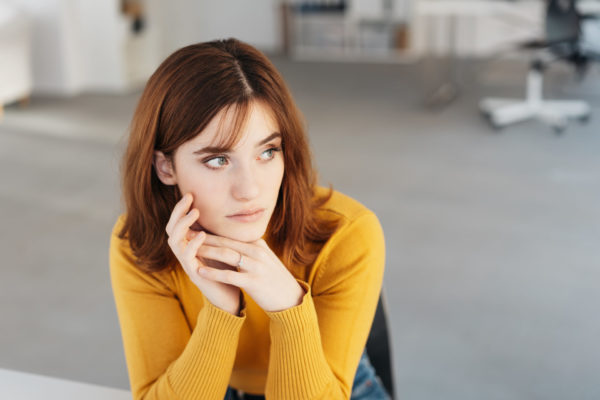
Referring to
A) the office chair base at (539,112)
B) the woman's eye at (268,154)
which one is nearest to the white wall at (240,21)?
the office chair base at (539,112)

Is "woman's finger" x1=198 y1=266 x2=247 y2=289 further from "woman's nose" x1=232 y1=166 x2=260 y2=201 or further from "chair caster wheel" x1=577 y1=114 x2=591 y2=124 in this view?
"chair caster wheel" x1=577 y1=114 x2=591 y2=124

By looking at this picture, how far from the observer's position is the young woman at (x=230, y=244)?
3.42ft

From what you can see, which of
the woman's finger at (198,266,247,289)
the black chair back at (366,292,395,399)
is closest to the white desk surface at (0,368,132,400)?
the woman's finger at (198,266,247,289)

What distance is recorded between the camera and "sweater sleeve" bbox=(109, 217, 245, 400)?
3.60ft

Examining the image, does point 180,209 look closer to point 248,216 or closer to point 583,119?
point 248,216

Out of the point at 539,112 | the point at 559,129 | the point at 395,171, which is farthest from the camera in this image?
the point at 539,112

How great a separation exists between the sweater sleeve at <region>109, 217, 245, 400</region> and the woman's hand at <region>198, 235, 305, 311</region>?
0.24ft

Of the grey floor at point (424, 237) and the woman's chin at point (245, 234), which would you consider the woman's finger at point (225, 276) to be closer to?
the woman's chin at point (245, 234)

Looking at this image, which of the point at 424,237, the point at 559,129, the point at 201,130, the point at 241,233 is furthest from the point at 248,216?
the point at 559,129

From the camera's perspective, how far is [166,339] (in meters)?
1.19

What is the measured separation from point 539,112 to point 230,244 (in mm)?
4356

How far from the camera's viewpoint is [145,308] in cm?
120

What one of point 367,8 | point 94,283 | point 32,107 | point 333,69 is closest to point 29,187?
point 94,283

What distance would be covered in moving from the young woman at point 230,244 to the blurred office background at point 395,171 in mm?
1115
